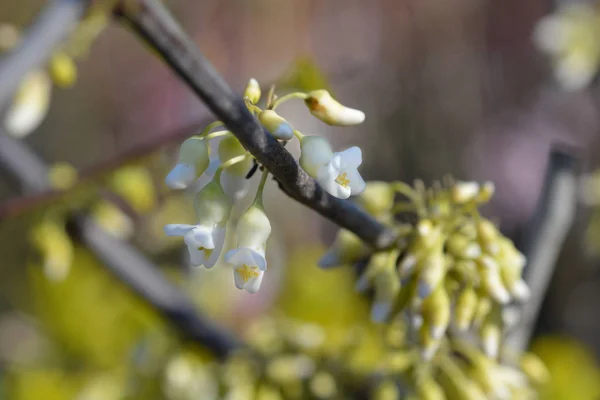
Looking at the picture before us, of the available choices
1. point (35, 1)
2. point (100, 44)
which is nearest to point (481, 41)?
point (100, 44)

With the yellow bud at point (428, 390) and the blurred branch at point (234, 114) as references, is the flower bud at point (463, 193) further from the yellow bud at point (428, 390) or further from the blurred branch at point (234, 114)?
the yellow bud at point (428, 390)

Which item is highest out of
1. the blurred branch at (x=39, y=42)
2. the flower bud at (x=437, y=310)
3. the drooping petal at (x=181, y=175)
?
the blurred branch at (x=39, y=42)

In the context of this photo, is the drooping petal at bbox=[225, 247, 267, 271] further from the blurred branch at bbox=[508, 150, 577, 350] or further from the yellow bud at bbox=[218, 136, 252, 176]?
the blurred branch at bbox=[508, 150, 577, 350]

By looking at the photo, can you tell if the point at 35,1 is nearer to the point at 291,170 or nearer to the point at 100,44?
the point at 100,44

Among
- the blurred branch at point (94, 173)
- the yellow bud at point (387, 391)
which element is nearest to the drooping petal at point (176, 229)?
the yellow bud at point (387, 391)

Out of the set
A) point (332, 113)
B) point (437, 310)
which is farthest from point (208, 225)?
point (437, 310)

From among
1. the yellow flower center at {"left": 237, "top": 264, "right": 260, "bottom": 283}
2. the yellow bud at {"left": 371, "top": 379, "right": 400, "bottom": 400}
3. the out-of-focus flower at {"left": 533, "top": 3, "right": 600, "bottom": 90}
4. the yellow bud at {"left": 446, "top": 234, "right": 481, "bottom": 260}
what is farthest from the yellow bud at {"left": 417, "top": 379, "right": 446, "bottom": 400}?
the out-of-focus flower at {"left": 533, "top": 3, "right": 600, "bottom": 90}
